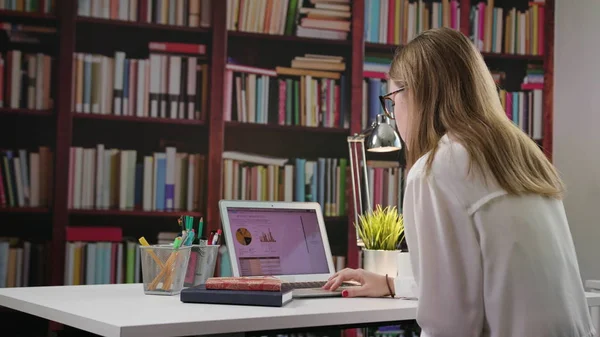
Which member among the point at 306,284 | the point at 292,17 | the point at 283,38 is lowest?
the point at 306,284

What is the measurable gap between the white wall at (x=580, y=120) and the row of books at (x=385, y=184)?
0.93 m

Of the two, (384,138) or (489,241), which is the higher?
(384,138)

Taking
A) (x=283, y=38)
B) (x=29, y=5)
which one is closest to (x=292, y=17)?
(x=283, y=38)

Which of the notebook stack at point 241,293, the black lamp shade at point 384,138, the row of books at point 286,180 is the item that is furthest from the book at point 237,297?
the row of books at point 286,180

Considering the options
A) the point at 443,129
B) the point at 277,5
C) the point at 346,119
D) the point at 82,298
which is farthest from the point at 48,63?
the point at 443,129

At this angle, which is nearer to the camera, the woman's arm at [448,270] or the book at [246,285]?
the woman's arm at [448,270]

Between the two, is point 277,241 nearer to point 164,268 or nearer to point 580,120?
point 164,268

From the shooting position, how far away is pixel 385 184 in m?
4.03

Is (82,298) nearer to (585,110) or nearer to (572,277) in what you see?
(572,277)

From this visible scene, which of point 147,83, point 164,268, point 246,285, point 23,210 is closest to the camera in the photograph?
point 246,285

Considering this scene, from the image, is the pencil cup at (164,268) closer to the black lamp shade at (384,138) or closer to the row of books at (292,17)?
the black lamp shade at (384,138)

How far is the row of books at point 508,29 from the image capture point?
4.23 metres

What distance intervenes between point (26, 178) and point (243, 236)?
182 cm

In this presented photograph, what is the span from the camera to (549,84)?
14.0ft
